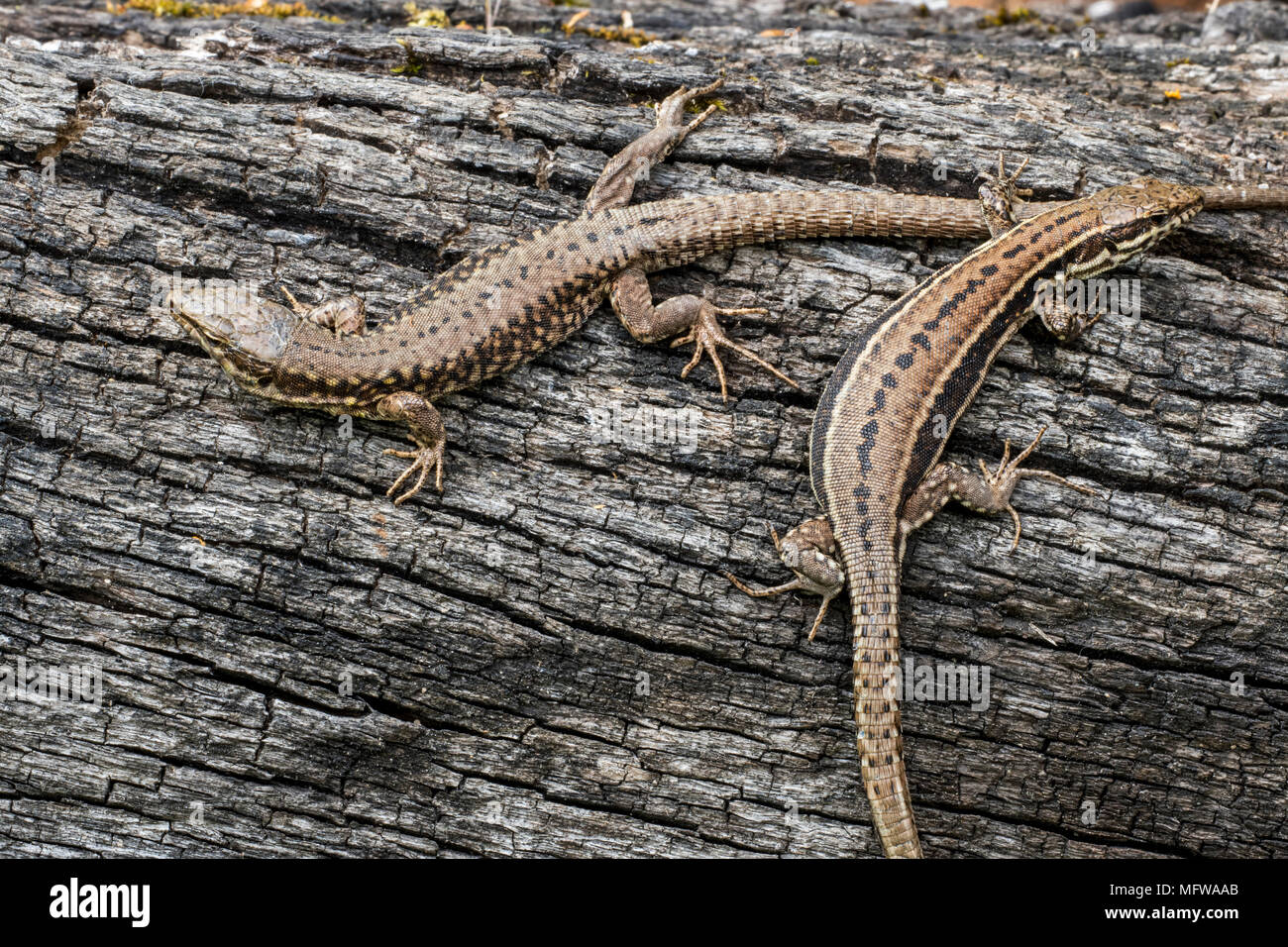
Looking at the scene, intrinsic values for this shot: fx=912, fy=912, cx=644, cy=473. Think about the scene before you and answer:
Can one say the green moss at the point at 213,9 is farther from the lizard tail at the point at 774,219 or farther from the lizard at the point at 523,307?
the lizard tail at the point at 774,219

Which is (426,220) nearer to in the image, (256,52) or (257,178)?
(257,178)

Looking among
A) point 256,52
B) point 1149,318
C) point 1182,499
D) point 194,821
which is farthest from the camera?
point 256,52

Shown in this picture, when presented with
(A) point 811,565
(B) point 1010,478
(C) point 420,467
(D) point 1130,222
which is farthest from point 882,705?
(D) point 1130,222

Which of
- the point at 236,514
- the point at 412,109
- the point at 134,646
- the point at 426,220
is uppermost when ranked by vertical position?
the point at 412,109

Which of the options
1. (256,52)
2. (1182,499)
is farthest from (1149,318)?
(256,52)

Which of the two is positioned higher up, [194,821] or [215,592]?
[215,592]

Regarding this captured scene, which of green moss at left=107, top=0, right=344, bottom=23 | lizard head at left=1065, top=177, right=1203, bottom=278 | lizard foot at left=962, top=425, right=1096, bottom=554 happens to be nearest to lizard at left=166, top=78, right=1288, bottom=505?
lizard head at left=1065, top=177, right=1203, bottom=278

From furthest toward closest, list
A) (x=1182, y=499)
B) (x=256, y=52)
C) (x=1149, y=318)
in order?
1. (x=256, y=52)
2. (x=1149, y=318)
3. (x=1182, y=499)
